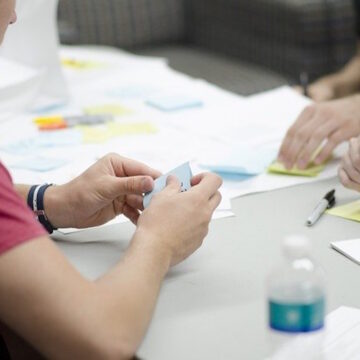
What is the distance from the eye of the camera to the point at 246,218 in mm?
1395

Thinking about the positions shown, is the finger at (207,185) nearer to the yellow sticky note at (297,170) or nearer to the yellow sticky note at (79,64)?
the yellow sticky note at (297,170)

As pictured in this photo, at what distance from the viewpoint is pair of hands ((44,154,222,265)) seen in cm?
114

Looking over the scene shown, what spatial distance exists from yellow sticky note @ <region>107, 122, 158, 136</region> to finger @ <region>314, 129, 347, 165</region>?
430mm

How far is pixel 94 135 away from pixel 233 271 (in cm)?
76

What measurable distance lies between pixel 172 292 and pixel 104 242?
0.74ft

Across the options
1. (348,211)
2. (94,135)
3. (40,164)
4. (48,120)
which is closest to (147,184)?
(348,211)

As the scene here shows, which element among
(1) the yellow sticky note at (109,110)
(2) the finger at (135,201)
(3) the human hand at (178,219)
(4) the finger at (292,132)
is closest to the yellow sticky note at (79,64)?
(1) the yellow sticky note at (109,110)

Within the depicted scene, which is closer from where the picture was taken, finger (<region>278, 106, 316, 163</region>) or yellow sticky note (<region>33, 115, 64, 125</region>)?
finger (<region>278, 106, 316, 163</region>)

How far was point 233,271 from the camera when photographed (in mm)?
1195

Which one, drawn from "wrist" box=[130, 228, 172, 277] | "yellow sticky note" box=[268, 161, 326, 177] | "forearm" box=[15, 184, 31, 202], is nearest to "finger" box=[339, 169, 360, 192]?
"yellow sticky note" box=[268, 161, 326, 177]

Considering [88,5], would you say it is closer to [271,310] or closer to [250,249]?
[250,249]

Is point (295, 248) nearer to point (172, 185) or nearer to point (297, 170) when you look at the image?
point (172, 185)

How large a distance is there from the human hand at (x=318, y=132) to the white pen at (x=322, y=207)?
0.55 ft

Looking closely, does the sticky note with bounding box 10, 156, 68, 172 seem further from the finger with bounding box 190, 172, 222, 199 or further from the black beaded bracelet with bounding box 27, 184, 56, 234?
the finger with bounding box 190, 172, 222, 199
